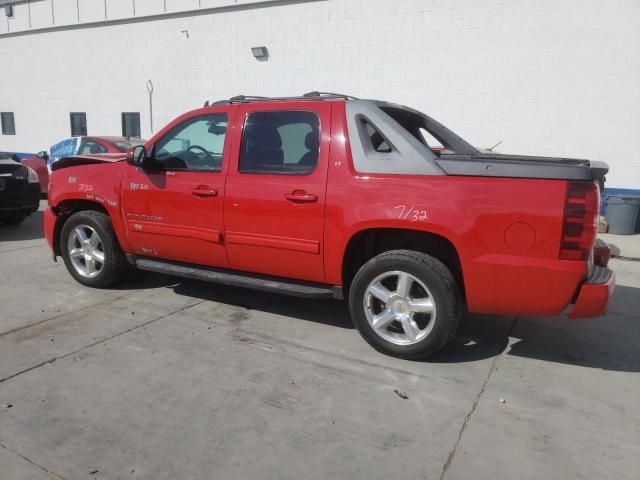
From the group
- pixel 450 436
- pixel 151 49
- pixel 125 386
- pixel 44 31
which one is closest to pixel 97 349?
pixel 125 386

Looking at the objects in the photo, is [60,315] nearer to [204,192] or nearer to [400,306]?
[204,192]

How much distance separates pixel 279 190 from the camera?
394 centimetres

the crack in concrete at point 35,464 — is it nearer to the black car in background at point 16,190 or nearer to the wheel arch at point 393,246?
the wheel arch at point 393,246

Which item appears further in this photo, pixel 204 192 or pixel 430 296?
pixel 204 192

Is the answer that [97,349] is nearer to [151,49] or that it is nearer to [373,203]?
[373,203]

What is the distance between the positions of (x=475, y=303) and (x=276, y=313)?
6.19ft

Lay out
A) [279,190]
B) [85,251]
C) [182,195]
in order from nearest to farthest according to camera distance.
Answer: [279,190] < [182,195] < [85,251]

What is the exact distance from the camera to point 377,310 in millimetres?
3838

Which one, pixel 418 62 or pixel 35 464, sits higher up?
pixel 418 62

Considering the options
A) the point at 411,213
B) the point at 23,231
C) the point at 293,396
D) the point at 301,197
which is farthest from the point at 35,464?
the point at 23,231

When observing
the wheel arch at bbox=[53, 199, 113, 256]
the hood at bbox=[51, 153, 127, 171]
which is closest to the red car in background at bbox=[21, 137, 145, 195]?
the hood at bbox=[51, 153, 127, 171]

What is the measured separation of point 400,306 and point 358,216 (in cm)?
71

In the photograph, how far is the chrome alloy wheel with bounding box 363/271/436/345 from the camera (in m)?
3.58

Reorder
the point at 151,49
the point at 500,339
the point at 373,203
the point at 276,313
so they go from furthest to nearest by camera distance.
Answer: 1. the point at 151,49
2. the point at 276,313
3. the point at 500,339
4. the point at 373,203
